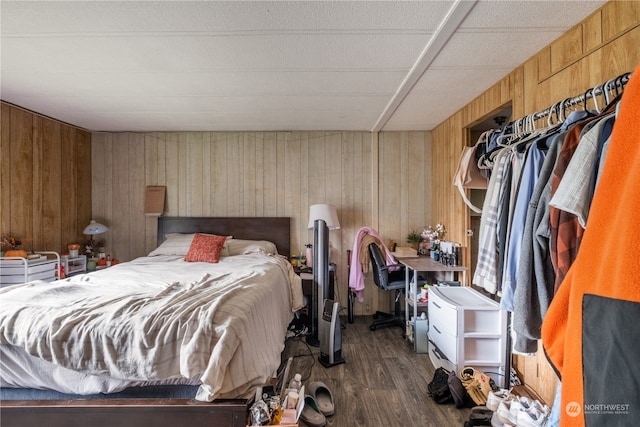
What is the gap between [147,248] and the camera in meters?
3.76

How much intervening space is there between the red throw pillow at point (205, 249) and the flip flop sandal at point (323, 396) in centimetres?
157

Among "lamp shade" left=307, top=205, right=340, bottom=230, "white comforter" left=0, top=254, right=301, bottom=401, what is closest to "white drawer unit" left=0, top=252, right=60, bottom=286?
"white comforter" left=0, top=254, right=301, bottom=401

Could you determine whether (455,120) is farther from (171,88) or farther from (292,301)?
(171,88)

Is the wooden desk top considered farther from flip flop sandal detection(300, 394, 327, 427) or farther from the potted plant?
flip flop sandal detection(300, 394, 327, 427)

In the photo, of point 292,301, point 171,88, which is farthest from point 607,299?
point 171,88

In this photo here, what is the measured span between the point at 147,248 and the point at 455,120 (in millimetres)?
3904

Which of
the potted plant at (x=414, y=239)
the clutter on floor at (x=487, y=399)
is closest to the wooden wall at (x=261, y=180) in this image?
the potted plant at (x=414, y=239)

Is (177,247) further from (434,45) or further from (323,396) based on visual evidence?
(434,45)

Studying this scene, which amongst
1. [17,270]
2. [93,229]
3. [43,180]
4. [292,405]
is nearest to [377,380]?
[292,405]

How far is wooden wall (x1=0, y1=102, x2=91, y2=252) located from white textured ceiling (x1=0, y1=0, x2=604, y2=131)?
1.11 feet

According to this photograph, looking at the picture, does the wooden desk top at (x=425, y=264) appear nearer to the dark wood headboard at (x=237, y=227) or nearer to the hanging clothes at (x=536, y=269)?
the dark wood headboard at (x=237, y=227)

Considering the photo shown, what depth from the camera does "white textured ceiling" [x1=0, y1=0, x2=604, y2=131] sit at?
1.50 meters

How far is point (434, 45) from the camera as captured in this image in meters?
1.77

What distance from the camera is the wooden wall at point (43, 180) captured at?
2750 millimetres
